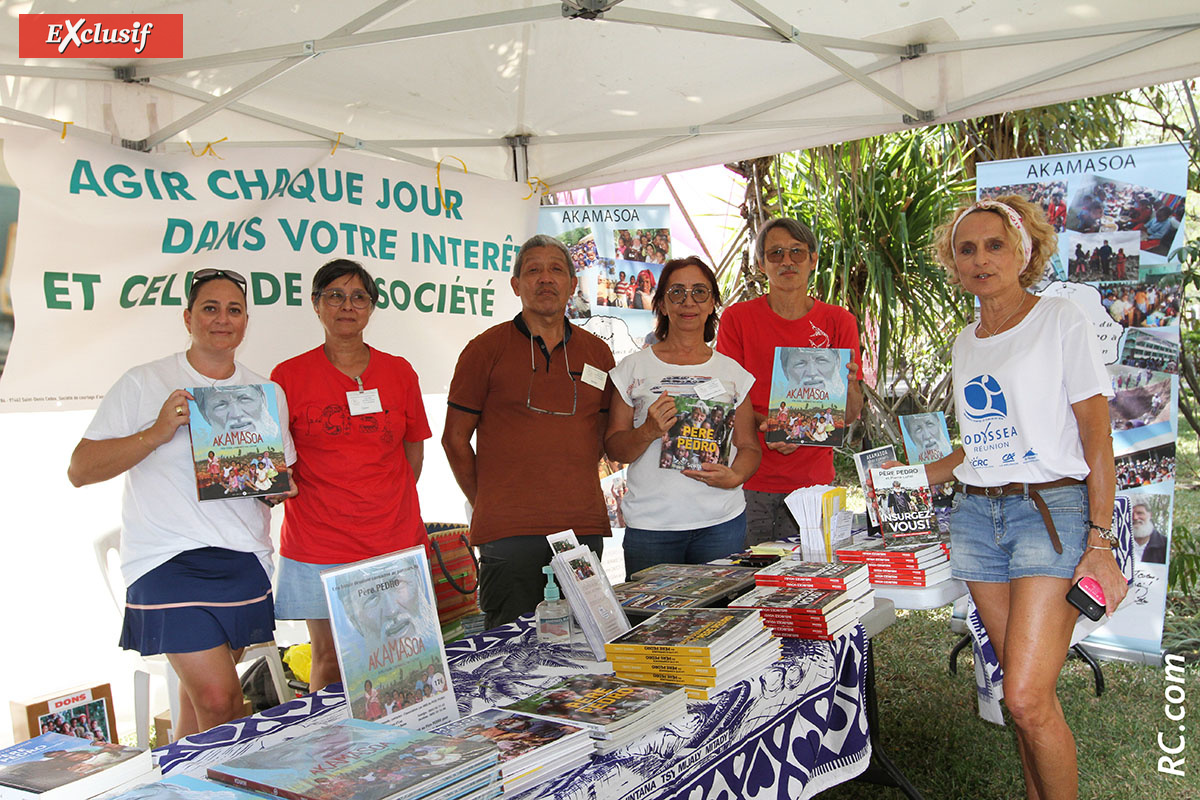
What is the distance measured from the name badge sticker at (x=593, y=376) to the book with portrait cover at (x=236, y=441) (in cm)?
104

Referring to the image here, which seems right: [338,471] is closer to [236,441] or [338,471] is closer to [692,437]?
[236,441]

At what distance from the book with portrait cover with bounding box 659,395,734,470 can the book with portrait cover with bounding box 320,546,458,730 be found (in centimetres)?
131

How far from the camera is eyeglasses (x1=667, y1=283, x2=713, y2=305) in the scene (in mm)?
3016

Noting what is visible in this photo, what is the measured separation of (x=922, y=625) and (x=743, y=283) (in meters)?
4.11

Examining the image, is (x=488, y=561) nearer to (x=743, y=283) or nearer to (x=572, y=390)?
(x=572, y=390)

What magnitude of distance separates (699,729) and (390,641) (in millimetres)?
610

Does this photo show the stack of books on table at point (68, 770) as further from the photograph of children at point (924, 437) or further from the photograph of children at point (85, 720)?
the photograph of children at point (924, 437)

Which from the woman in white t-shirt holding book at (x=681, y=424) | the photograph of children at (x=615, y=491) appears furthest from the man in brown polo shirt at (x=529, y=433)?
the photograph of children at (x=615, y=491)

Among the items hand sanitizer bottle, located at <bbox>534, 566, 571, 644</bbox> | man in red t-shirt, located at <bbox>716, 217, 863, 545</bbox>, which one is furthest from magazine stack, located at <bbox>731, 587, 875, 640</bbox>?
man in red t-shirt, located at <bbox>716, 217, 863, 545</bbox>

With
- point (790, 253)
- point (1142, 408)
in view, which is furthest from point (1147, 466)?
Answer: point (790, 253)

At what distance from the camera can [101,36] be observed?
115 inches

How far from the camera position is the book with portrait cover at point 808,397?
10.4 feet

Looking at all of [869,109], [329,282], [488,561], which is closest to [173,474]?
[329,282]

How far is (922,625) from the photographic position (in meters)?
5.33
